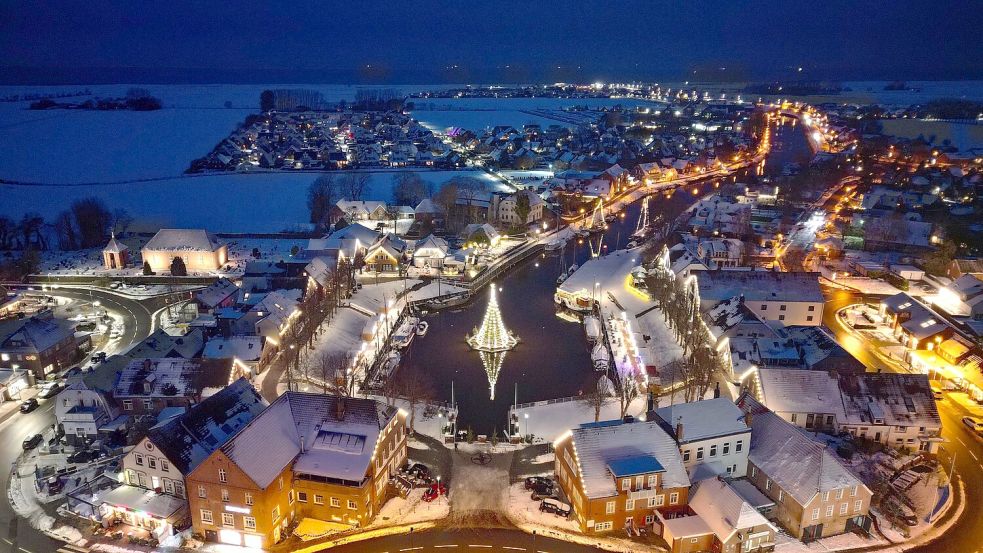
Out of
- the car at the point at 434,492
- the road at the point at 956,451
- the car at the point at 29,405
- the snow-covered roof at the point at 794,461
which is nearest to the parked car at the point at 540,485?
the car at the point at 434,492

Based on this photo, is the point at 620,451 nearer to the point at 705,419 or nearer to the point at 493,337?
the point at 705,419

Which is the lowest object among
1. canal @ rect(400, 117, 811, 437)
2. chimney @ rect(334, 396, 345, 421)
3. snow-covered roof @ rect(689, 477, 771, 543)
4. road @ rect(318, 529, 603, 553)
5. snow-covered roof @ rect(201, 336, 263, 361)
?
canal @ rect(400, 117, 811, 437)

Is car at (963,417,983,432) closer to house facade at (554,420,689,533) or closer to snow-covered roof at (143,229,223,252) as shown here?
house facade at (554,420,689,533)

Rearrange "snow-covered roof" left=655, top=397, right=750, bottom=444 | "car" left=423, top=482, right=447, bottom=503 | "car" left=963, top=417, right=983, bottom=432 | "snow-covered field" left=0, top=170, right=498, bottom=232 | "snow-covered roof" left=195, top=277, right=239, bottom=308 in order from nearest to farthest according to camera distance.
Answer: "snow-covered roof" left=655, top=397, right=750, bottom=444, "car" left=423, top=482, right=447, bottom=503, "car" left=963, top=417, right=983, bottom=432, "snow-covered roof" left=195, top=277, right=239, bottom=308, "snow-covered field" left=0, top=170, right=498, bottom=232

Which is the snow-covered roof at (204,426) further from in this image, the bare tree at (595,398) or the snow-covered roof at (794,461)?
the snow-covered roof at (794,461)

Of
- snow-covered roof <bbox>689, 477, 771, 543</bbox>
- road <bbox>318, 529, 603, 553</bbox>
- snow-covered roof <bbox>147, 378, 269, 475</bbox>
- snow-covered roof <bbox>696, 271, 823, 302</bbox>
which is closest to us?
snow-covered roof <bbox>689, 477, 771, 543</bbox>

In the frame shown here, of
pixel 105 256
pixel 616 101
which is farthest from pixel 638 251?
pixel 616 101

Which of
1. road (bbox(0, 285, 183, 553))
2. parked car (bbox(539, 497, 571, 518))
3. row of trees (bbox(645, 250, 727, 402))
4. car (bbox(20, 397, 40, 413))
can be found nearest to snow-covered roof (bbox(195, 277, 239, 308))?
road (bbox(0, 285, 183, 553))

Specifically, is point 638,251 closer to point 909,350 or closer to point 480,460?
point 909,350
